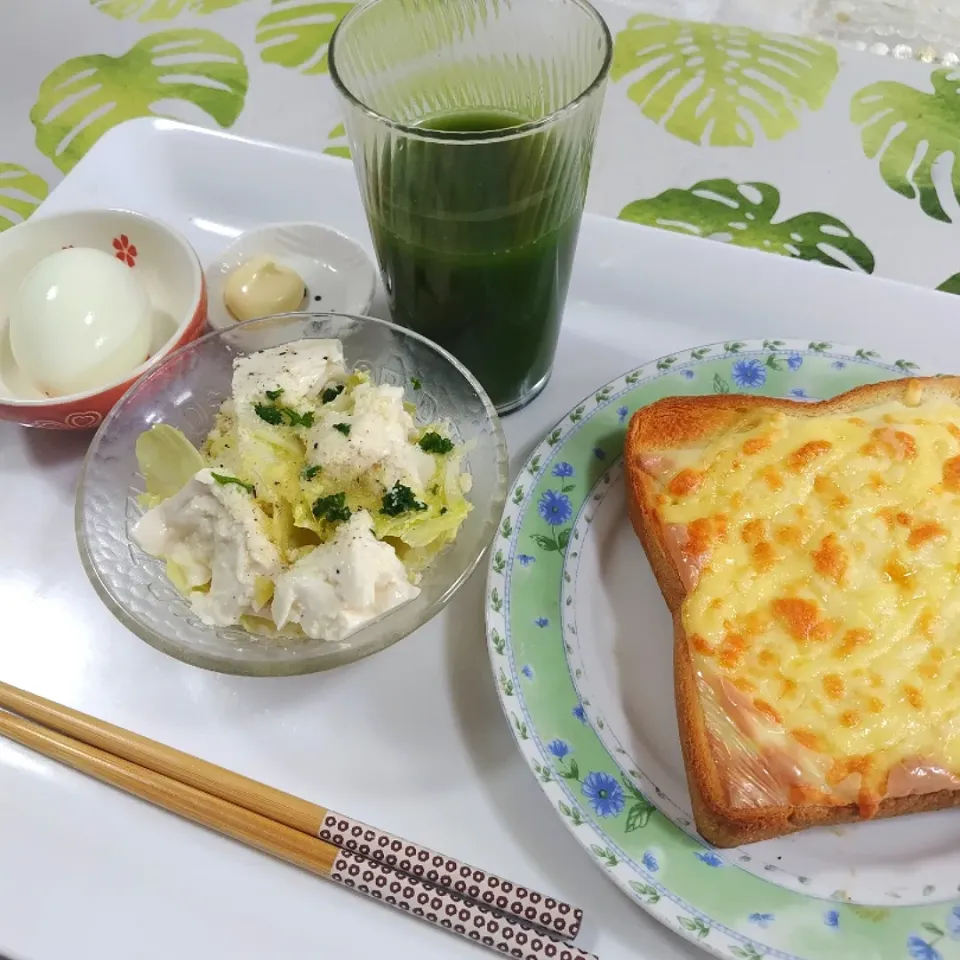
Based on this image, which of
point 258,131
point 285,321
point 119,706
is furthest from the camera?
point 258,131

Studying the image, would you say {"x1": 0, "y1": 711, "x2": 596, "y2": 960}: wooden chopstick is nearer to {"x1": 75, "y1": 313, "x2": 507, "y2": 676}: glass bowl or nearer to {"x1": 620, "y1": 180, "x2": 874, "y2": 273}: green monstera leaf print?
{"x1": 75, "y1": 313, "x2": 507, "y2": 676}: glass bowl

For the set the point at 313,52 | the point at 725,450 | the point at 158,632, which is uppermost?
the point at 313,52

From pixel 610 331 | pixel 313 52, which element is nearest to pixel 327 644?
pixel 610 331

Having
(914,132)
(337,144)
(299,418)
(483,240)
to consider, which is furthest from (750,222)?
(299,418)

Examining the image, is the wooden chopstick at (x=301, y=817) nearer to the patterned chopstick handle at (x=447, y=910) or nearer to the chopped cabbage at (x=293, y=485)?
the patterned chopstick handle at (x=447, y=910)

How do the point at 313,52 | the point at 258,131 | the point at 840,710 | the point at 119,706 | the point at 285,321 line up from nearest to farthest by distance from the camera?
the point at 840,710 → the point at 119,706 → the point at 285,321 → the point at 258,131 → the point at 313,52

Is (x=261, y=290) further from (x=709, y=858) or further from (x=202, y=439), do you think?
(x=709, y=858)

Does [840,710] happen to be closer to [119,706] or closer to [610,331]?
[610,331]
